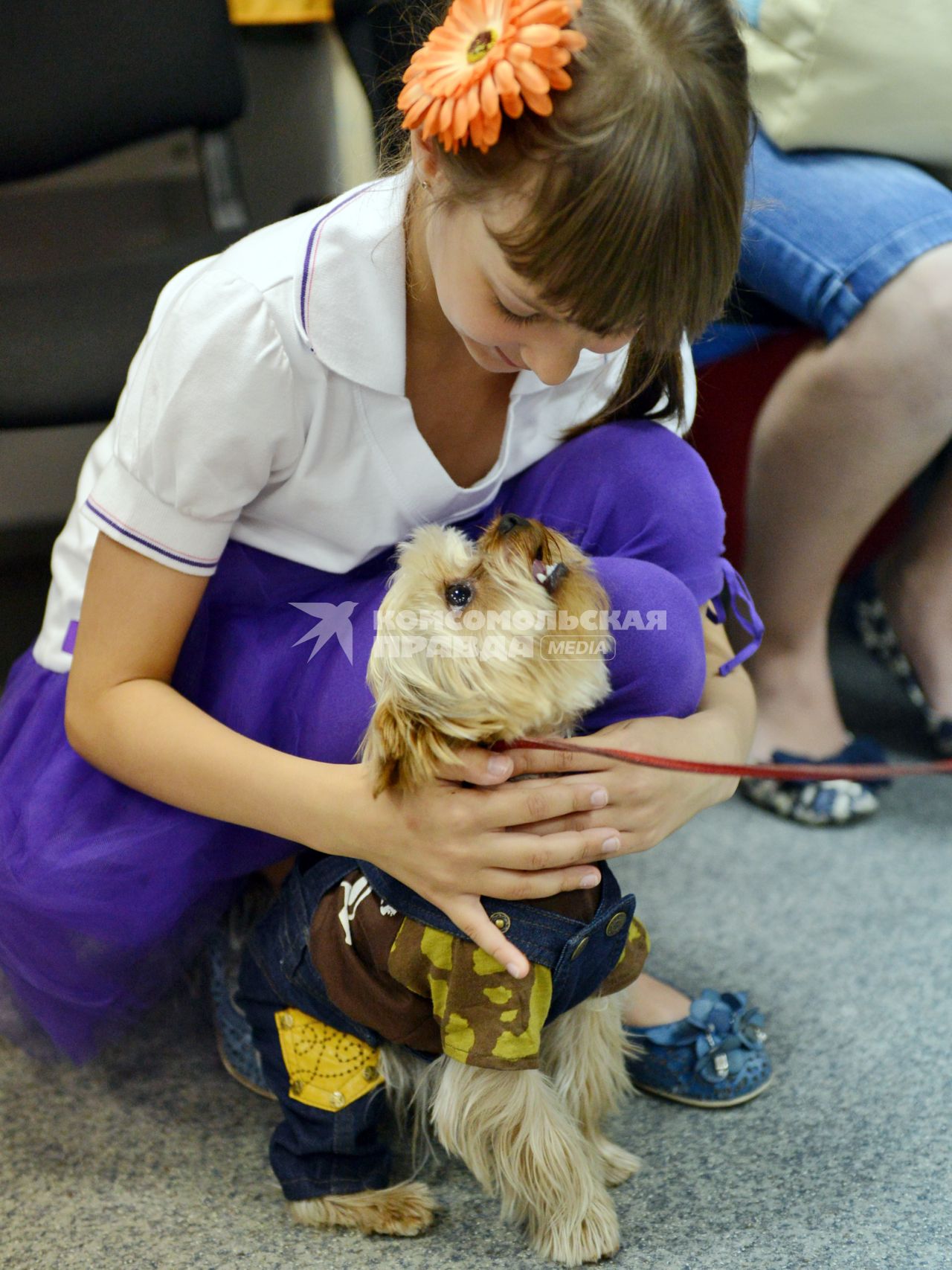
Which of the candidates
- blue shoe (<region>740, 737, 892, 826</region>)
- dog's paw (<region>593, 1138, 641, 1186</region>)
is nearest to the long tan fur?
dog's paw (<region>593, 1138, 641, 1186</region>)

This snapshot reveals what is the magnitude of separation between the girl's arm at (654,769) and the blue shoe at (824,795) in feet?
1.45

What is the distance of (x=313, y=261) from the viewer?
0.78 meters

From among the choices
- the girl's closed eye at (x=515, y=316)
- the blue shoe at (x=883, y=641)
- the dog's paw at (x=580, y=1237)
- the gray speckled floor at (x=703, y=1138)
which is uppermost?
the girl's closed eye at (x=515, y=316)

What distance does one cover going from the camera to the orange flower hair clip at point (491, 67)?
59cm

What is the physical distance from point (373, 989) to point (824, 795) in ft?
2.36

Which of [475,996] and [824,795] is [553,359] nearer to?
[475,996]

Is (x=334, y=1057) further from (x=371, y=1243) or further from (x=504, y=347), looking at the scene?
(x=504, y=347)

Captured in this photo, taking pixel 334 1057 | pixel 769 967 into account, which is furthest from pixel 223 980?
pixel 769 967

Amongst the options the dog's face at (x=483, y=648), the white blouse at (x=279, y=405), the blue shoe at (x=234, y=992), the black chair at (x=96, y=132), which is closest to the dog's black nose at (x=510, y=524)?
the dog's face at (x=483, y=648)

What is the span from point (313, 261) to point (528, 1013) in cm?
54

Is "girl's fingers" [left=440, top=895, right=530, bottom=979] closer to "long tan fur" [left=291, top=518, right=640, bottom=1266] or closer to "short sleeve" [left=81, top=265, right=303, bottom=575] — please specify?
"long tan fur" [left=291, top=518, right=640, bottom=1266]

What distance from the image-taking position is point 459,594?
2.46ft

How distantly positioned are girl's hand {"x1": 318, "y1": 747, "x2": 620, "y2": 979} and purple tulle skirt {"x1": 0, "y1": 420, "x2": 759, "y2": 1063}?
0.11m

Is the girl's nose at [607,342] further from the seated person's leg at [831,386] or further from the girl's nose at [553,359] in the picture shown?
the seated person's leg at [831,386]
